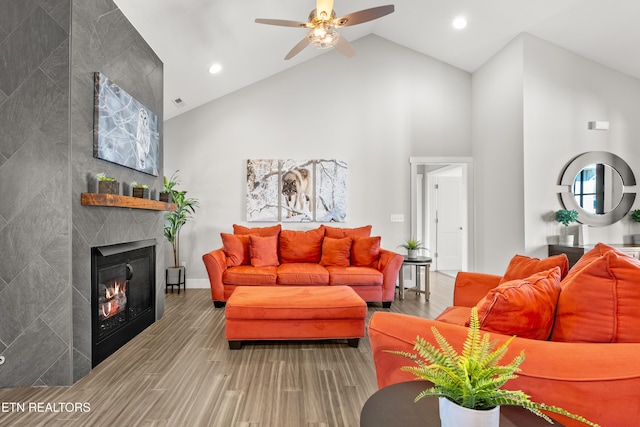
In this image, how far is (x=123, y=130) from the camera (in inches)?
118

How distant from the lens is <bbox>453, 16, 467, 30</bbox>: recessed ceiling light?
4473 millimetres

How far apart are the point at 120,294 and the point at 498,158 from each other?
186 inches

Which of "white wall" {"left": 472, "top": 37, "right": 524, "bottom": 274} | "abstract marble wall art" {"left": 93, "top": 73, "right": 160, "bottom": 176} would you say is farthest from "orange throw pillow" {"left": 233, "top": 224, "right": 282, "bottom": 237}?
"white wall" {"left": 472, "top": 37, "right": 524, "bottom": 274}

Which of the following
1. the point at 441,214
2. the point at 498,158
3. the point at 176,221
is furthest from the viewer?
the point at 441,214

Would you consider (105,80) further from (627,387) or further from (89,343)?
(627,387)

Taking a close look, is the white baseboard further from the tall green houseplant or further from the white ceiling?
the white ceiling

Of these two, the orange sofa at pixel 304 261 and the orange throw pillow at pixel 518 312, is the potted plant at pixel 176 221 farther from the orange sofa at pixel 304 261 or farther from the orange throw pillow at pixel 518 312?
the orange throw pillow at pixel 518 312

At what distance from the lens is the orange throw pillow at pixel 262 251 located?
4.59 metres

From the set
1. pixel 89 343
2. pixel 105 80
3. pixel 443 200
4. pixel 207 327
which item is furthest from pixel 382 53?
pixel 89 343

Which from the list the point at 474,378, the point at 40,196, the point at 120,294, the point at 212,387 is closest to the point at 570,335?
the point at 474,378

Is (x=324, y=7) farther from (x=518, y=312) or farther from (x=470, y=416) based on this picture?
(x=470, y=416)

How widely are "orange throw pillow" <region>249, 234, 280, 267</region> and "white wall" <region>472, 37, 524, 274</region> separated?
297 centimetres

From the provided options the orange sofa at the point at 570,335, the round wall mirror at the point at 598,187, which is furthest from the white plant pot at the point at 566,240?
→ the orange sofa at the point at 570,335

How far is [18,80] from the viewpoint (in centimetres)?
234
